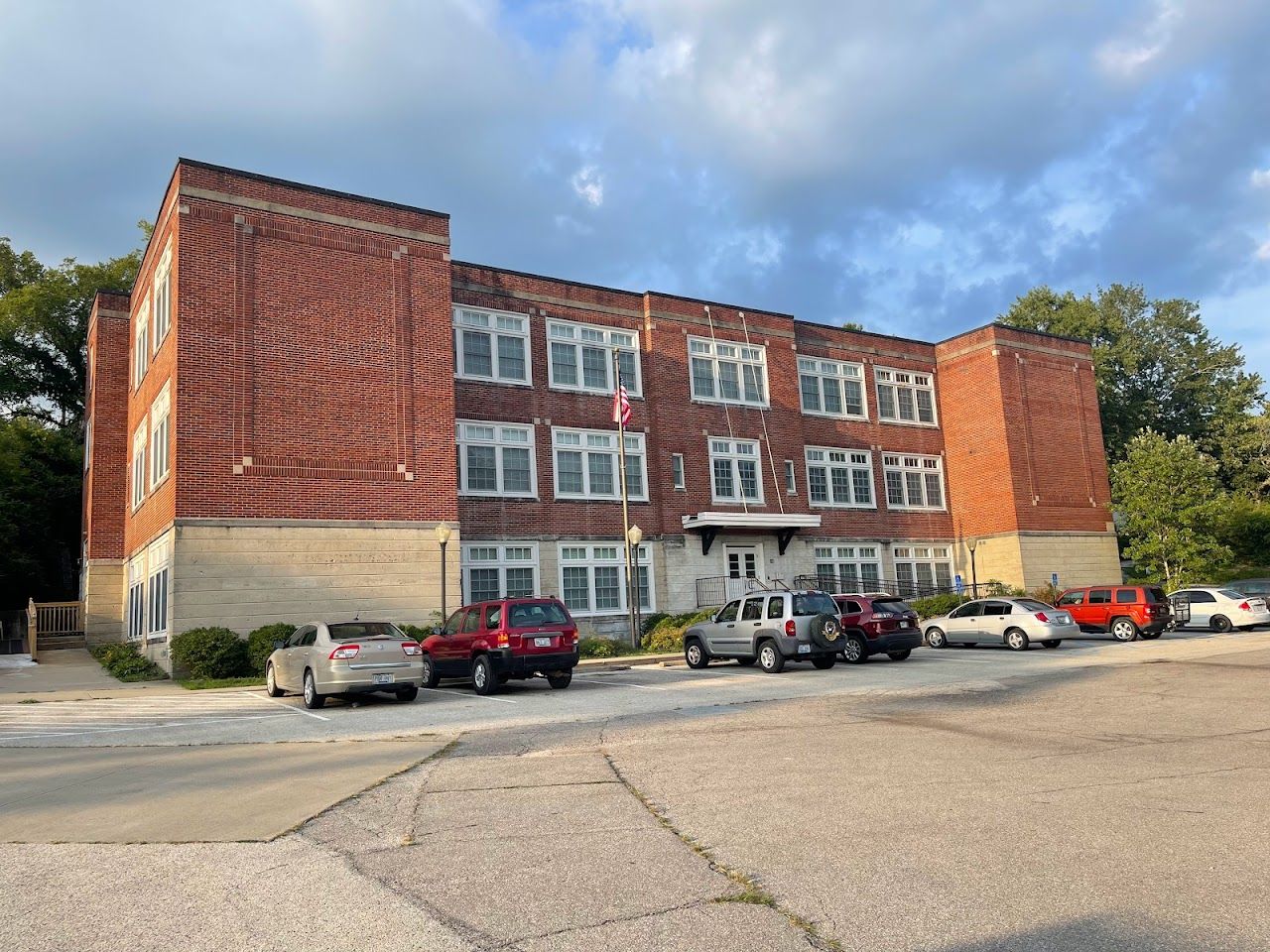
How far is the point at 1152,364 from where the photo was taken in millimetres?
65500

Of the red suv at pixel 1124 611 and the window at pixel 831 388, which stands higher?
the window at pixel 831 388

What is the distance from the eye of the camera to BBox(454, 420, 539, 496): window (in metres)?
31.0

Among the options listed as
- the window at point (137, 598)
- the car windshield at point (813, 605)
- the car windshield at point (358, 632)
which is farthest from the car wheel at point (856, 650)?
the window at point (137, 598)

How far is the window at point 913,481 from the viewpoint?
41728 mm

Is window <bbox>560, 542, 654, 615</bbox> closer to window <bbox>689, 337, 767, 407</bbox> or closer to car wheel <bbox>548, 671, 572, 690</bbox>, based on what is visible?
window <bbox>689, 337, 767, 407</bbox>

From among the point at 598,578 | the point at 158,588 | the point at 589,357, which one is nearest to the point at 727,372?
the point at 589,357

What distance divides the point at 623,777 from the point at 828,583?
29255mm

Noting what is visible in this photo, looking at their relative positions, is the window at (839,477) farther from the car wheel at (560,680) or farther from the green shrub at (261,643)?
the green shrub at (261,643)

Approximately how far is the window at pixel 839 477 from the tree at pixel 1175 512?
10957 millimetres

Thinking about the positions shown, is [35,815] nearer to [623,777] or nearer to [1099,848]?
[623,777]

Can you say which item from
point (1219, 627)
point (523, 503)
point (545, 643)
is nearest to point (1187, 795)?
point (545, 643)

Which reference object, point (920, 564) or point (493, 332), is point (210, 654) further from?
point (920, 564)

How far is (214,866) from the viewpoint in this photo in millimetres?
6676

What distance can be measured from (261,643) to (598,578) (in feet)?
39.6
